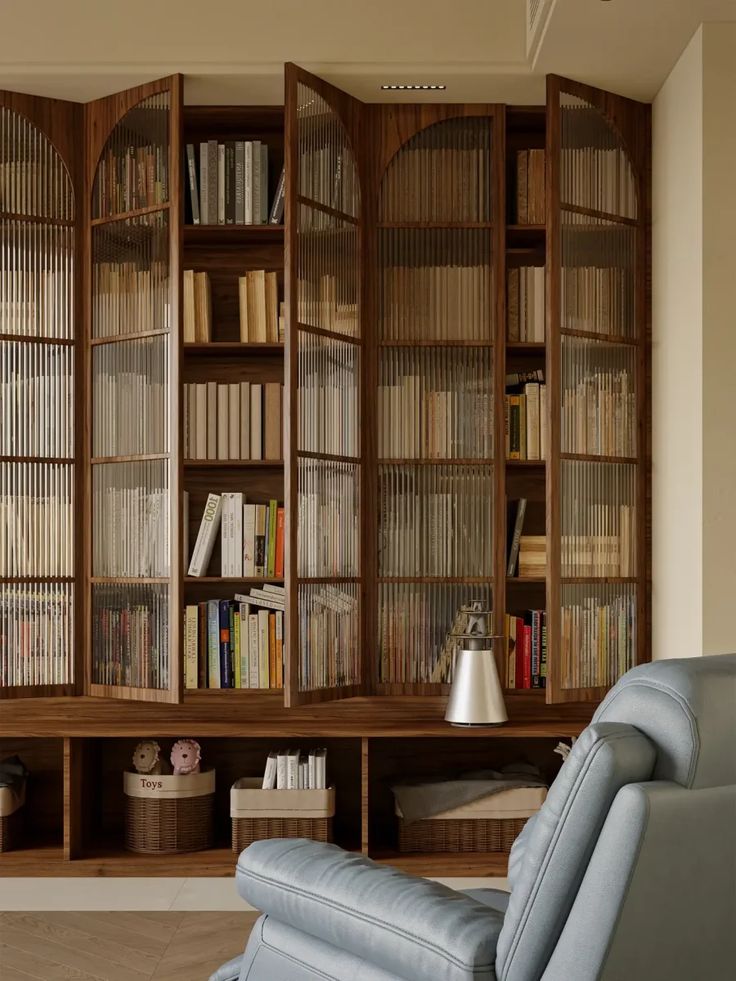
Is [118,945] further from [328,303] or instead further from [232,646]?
[328,303]

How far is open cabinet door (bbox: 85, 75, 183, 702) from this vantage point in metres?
3.80

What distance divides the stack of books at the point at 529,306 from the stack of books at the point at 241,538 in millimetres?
1103

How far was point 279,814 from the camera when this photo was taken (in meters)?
3.78

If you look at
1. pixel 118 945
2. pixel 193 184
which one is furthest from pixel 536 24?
pixel 118 945

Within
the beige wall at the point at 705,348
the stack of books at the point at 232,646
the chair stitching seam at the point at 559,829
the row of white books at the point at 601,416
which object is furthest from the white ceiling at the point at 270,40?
the chair stitching seam at the point at 559,829

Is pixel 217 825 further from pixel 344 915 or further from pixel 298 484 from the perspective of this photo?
pixel 344 915

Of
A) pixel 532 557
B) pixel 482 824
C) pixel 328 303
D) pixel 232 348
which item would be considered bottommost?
pixel 482 824

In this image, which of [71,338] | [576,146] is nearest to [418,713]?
[71,338]

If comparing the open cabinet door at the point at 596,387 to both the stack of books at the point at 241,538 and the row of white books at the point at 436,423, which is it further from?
the stack of books at the point at 241,538

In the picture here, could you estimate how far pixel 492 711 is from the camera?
373 cm

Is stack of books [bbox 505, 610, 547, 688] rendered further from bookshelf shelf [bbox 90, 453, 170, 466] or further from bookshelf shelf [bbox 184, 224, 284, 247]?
bookshelf shelf [bbox 184, 224, 284, 247]

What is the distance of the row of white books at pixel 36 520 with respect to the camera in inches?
153

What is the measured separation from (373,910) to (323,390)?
7.47 ft

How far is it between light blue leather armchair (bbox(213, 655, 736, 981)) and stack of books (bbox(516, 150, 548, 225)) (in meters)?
2.63
